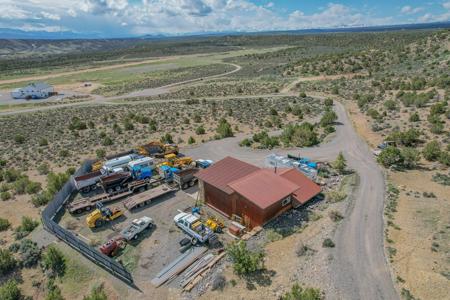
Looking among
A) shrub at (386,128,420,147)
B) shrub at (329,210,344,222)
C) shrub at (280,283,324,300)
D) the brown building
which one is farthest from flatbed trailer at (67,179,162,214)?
shrub at (386,128,420,147)

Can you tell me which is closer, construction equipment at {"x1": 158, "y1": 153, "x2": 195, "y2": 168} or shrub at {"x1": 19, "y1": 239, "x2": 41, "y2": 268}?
shrub at {"x1": 19, "y1": 239, "x2": 41, "y2": 268}

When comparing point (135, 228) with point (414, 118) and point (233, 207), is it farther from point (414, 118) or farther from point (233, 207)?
point (414, 118)

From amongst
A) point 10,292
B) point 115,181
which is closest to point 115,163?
point 115,181

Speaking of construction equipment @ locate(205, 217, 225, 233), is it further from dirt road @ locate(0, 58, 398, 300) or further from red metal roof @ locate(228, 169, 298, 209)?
dirt road @ locate(0, 58, 398, 300)

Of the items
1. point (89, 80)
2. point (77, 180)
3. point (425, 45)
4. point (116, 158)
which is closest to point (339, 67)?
point (425, 45)

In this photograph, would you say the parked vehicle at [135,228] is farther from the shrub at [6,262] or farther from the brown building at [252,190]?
the shrub at [6,262]

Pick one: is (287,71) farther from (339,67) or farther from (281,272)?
(281,272)
